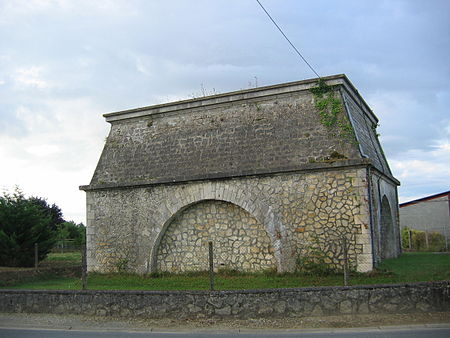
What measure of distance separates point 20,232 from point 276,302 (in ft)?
42.1

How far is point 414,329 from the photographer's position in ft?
26.5

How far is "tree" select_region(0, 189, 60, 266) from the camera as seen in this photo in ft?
58.7

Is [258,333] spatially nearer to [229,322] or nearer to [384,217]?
[229,322]

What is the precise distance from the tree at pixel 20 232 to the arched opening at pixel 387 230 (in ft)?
42.9

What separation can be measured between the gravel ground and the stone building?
11.8 ft

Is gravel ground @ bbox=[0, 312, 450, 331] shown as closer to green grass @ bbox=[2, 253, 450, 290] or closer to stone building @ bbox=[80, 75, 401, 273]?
green grass @ bbox=[2, 253, 450, 290]

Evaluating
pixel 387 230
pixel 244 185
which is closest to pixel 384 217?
pixel 387 230

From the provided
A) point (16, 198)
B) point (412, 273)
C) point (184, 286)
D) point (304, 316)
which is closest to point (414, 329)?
point (304, 316)

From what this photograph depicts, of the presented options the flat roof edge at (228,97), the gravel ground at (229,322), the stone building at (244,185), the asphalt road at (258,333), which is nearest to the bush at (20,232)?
the stone building at (244,185)

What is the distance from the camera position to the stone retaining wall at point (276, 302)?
29.6 ft

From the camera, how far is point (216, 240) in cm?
1460

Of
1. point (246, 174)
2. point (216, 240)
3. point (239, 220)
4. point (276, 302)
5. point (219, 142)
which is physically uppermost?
point (219, 142)

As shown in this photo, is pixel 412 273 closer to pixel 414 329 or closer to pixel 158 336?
pixel 414 329

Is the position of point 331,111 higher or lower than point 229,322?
higher
